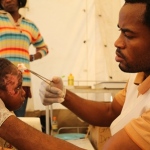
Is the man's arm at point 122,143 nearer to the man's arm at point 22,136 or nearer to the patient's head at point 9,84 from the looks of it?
the man's arm at point 22,136

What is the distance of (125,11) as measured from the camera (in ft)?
2.84

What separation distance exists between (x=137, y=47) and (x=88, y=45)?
297cm

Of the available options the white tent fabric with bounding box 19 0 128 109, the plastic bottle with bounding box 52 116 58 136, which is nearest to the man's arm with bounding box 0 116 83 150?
the plastic bottle with bounding box 52 116 58 136

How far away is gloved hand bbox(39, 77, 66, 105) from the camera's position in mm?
1252

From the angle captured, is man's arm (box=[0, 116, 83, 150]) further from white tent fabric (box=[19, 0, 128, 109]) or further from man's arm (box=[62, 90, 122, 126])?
white tent fabric (box=[19, 0, 128, 109])

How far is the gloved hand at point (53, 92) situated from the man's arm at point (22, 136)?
0.47 m

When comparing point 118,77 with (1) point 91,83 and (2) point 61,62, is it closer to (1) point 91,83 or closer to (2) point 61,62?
(1) point 91,83

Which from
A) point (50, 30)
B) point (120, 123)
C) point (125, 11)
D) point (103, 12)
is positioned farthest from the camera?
point (50, 30)

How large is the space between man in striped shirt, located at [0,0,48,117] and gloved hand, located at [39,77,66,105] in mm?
655

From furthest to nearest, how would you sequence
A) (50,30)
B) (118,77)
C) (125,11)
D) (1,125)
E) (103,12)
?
1. (50,30)
2. (103,12)
3. (118,77)
4. (125,11)
5. (1,125)

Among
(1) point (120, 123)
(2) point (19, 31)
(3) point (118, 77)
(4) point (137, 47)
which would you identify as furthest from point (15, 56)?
(3) point (118, 77)

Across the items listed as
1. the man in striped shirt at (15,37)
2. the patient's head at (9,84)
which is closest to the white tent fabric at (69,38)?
the man in striped shirt at (15,37)

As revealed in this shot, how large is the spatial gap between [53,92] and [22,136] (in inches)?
19.6

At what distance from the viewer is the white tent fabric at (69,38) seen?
12.0 feet
